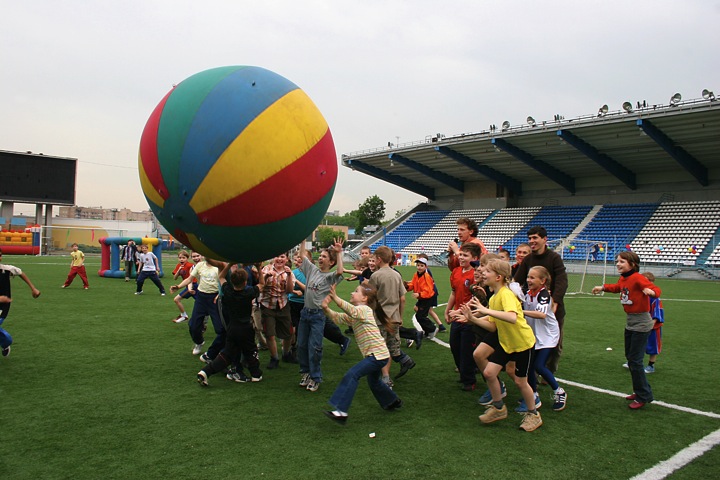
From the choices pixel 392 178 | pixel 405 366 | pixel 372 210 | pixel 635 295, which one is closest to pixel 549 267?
pixel 635 295

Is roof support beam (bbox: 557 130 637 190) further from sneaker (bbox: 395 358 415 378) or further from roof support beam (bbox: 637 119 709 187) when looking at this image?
Result: sneaker (bbox: 395 358 415 378)

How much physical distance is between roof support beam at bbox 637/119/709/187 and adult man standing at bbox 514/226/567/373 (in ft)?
82.0

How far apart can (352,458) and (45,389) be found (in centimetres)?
360

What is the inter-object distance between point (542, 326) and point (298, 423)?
257 cm

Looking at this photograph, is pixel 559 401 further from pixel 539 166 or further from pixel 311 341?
pixel 539 166

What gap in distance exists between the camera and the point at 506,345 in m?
4.66

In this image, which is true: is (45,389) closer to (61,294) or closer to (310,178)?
(310,178)

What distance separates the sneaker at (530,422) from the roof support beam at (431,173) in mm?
34776

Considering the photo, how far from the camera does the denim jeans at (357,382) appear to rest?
4.57 meters

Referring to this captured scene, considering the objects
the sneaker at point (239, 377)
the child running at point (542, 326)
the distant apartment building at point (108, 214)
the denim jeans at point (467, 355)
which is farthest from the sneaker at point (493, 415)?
the distant apartment building at point (108, 214)

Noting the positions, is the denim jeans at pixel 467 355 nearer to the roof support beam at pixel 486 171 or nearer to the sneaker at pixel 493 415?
the sneaker at pixel 493 415

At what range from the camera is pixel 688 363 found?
7.38m

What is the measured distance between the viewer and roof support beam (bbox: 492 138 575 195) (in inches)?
1297

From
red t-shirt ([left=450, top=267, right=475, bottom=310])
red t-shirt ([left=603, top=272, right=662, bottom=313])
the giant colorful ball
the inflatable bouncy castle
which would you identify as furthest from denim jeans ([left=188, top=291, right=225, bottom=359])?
the inflatable bouncy castle
